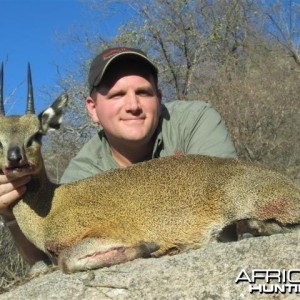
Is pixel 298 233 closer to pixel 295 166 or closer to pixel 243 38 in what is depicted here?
pixel 295 166

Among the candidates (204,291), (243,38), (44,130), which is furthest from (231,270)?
(243,38)

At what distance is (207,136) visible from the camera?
8062 millimetres

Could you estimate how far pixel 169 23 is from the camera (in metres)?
35.3

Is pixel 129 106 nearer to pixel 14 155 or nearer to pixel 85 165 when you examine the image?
pixel 85 165

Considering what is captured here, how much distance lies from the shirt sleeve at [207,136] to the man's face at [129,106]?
0.50 m

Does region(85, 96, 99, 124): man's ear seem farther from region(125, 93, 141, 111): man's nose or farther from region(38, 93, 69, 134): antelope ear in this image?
region(38, 93, 69, 134): antelope ear

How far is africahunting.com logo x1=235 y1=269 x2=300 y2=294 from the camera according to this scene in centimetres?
468

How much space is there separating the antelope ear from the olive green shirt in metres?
1.20

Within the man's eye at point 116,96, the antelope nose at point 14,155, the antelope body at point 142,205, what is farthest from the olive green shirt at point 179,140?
the antelope nose at point 14,155

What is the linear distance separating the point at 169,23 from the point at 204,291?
1243 inches

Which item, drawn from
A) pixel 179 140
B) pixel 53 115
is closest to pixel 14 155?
pixel 53 115

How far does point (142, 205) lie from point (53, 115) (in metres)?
1.70

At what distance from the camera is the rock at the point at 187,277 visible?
4.86 m

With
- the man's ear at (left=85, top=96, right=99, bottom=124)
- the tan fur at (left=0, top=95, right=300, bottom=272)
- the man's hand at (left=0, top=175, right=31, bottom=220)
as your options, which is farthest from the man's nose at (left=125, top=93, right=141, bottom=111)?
the man's hand at (left=0, top=175, right=31, bottom=220)
